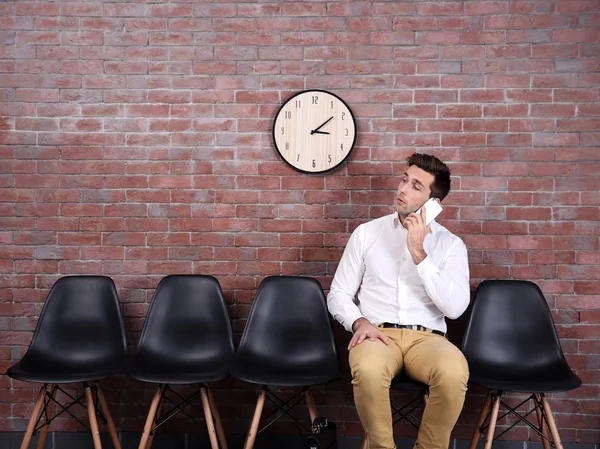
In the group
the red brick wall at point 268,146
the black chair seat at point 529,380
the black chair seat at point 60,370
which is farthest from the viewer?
the red brick wall at point 268,146

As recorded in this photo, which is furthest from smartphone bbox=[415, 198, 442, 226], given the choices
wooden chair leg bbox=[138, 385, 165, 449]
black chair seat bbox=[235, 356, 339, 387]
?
wooden chair leg bbox=[138, 385, 165, 449]

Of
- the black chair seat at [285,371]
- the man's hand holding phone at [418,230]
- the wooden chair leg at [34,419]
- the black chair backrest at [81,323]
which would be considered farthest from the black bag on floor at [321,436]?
the wooden chair leg at [34,419]

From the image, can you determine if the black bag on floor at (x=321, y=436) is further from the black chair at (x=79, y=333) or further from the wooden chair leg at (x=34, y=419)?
the wooden chair leg at (x=34, y=419)

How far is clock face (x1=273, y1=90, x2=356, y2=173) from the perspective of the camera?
2975 mm

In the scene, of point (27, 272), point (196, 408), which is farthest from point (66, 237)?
point (196, 408)

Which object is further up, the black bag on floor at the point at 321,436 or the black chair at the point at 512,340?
the black chair at the point at 512,340

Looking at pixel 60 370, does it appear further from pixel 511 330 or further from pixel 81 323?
pixel 511 330

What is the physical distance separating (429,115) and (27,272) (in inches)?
95.6

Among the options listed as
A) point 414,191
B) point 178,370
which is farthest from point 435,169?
point 178,370

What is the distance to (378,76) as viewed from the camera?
298 cm

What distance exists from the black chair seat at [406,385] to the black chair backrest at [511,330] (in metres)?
0.37

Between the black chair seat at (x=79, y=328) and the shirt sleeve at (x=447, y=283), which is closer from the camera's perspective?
the shirt sleeve at (x=447, y=283)

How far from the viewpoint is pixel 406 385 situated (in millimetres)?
2391

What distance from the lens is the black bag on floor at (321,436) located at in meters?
2.03
